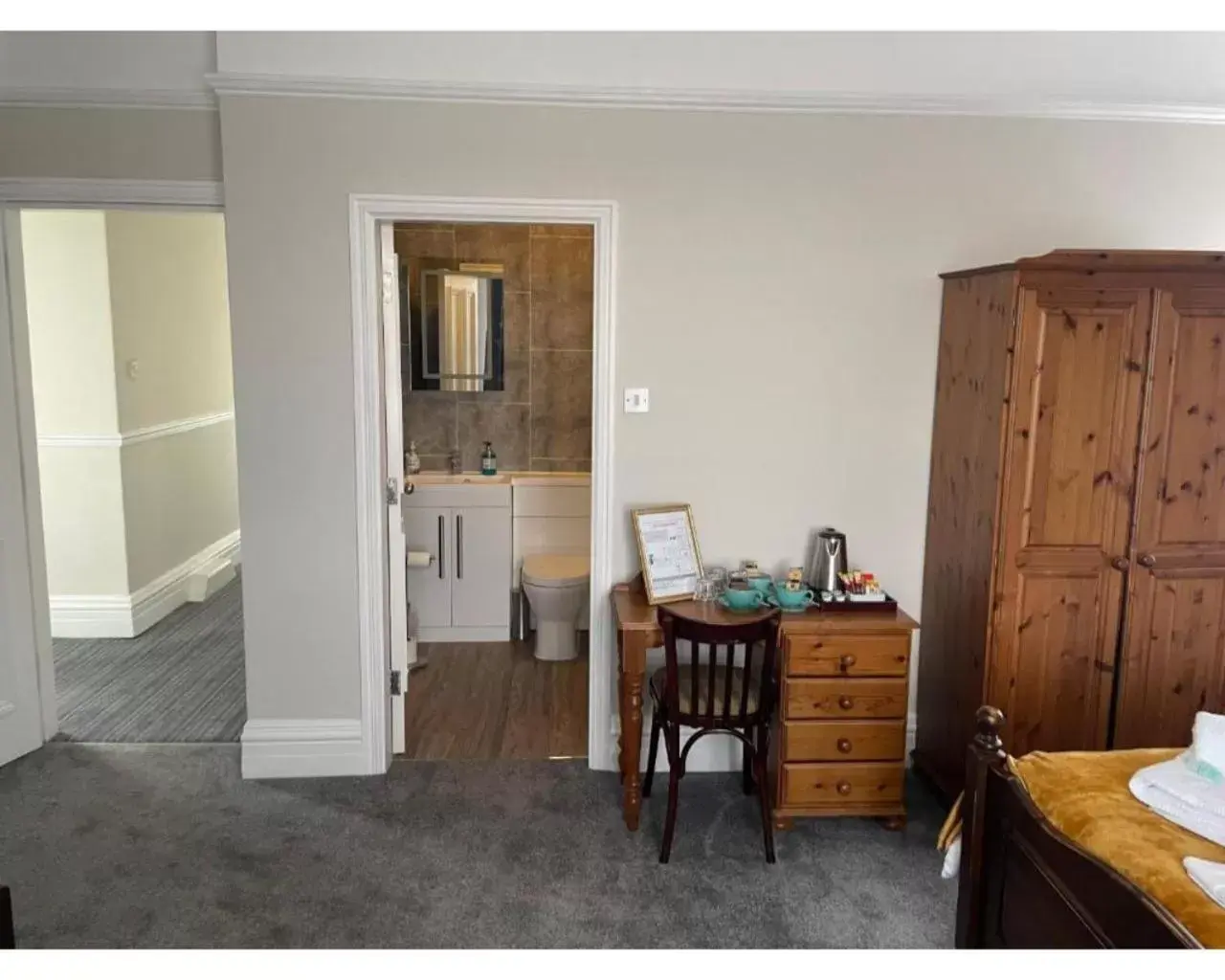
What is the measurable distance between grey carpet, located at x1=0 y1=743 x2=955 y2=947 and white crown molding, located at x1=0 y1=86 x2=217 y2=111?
2349mm

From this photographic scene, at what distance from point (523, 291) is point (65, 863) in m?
3.28

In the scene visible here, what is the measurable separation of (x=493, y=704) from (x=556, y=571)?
30.7 inches

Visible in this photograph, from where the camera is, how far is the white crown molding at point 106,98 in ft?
10.5

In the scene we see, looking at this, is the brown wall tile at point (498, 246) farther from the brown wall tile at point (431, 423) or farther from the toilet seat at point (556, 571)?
the toilet seat at point (556, 571)

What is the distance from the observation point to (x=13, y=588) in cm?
353

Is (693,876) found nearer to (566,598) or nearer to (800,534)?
(800,534)

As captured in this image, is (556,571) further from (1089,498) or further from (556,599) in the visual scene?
(1089,498)

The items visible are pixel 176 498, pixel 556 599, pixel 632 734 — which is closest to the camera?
pixel 632 734

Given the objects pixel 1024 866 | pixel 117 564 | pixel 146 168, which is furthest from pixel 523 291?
pixel 1024 866

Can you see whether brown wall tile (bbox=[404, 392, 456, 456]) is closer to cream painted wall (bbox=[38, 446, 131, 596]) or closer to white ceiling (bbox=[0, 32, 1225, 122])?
cream painted wall (bbox=[38, 446, 131, 596])

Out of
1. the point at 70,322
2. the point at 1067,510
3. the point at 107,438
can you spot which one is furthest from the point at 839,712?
the point at 70,322

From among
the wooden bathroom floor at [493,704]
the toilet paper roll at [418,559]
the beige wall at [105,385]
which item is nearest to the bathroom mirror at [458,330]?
the toilet paper roll at [418,559]

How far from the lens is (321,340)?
3.21 metres

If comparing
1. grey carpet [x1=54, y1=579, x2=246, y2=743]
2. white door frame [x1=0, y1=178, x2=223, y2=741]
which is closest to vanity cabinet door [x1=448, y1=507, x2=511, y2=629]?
grey carpet [x1=54, y1=579, x2=246, y2=743]
